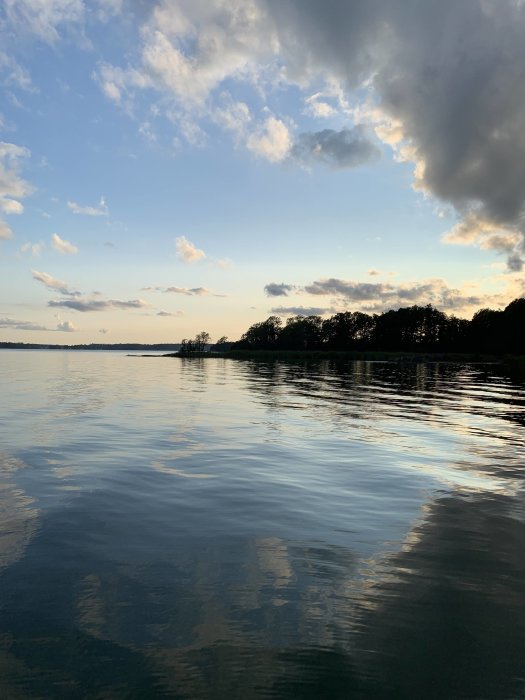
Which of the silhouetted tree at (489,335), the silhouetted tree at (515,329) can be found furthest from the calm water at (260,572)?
the silhouetted tree at (489,335)

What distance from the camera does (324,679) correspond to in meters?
5.02

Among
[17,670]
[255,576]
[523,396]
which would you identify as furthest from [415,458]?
[523,396]

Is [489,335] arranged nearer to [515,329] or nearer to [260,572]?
[515,329]

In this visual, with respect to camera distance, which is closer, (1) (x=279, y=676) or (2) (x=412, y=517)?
(1) (x=279, y=676)

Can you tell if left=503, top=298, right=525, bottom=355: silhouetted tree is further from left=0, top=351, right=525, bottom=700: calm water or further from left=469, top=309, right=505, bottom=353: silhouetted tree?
left=0, top=351, right=525, bottom=700: calm water

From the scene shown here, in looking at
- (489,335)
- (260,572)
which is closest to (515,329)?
(489,335)

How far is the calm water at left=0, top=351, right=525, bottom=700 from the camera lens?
5094 mm

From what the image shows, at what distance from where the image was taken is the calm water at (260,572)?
509 centimetres

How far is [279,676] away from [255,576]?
7.68ft

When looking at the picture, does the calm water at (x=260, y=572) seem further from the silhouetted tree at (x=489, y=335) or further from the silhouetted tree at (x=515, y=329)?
the silhouetted tree at (x=489, y=335)

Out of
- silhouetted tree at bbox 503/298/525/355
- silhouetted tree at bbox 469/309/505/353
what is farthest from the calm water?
silhouetted tree at bbox 469/309/505/353

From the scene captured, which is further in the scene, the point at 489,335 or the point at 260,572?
the point at 489,335

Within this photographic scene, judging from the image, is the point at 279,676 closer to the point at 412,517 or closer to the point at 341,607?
the point at 341,607

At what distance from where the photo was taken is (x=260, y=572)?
7531 mm
